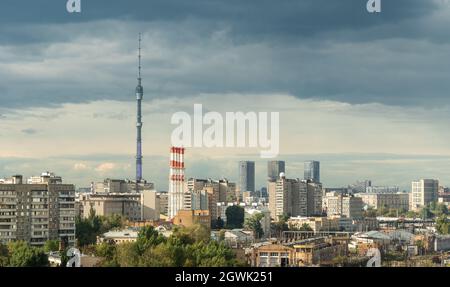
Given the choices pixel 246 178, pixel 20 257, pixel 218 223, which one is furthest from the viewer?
pixel 246 178

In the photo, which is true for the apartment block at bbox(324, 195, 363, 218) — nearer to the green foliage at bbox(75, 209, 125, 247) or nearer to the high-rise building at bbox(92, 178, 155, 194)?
the high-rise building at bbox(92, 178, 155, 194)

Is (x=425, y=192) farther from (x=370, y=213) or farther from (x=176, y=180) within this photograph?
(x=176, y=180)

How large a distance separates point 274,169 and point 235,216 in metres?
2.13

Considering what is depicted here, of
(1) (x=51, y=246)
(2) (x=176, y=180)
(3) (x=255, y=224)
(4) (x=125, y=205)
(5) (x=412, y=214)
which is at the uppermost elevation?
(2) (x=176, y=180)

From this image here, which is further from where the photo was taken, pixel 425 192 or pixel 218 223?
pixel 425 192

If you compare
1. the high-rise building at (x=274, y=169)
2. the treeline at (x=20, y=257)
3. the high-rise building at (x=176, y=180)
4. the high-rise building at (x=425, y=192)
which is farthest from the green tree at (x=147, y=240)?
the high-rise building at (x=425, y=192)

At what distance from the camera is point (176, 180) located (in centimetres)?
1602

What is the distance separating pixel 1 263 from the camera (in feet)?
27.0

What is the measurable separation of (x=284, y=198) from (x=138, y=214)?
3556mm

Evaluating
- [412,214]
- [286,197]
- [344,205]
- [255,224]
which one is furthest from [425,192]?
[255,224]

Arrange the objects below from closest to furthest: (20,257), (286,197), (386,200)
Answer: (20,257), (286,197), (386,200)

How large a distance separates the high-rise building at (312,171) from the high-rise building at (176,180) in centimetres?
235

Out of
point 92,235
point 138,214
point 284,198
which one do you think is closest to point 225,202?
point 284,198

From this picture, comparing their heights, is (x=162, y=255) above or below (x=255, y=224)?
above
